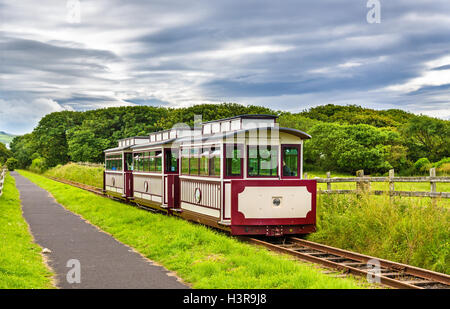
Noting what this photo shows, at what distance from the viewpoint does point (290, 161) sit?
538 inches

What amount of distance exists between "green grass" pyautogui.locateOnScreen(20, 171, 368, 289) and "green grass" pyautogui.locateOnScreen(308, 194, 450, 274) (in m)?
1.98

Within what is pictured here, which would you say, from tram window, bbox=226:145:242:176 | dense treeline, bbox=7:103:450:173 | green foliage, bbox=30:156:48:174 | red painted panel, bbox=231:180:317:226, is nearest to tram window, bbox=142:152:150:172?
tram window, bbox=226:145:242:176

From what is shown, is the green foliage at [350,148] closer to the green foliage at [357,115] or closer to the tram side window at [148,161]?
the green foliage at [357,115]

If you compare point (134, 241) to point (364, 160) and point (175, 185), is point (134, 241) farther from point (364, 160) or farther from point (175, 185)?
point (364, 160)

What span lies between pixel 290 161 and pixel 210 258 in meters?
4.49

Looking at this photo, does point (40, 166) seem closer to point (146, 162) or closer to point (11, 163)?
point (11, 163)

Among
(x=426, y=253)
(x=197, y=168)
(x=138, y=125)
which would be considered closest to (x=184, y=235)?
(x=197, y=168)

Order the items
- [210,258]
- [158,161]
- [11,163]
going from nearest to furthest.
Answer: [210,258] → [158,161] → [11,163]

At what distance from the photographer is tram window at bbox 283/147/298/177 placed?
44.5 feet

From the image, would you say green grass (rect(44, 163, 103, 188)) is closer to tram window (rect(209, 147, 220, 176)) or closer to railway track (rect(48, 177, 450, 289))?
tram window (rect(209, 147, 220, 176))

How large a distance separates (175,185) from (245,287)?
9832mm

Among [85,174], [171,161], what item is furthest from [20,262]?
[85,174]

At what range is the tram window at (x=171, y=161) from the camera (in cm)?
1780

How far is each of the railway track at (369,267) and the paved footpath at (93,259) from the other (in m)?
2.95
